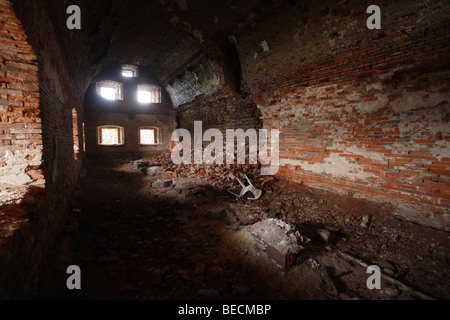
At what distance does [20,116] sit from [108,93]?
10483 millimetres

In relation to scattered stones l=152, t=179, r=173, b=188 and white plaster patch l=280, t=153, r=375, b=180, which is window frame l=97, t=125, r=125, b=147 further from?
white plaster patch l=280, t=153, r=375, b=180

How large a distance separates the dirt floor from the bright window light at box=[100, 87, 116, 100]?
27.4ft

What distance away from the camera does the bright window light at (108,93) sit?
35.3 ft

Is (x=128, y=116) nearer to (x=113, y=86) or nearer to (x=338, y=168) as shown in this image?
(x=113, y=86)

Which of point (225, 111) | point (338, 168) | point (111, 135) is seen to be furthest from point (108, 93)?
point (338, 168)

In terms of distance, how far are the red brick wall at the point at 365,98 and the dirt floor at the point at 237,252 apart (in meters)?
0.53

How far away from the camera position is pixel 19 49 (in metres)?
1.95

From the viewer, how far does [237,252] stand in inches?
111
